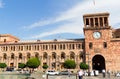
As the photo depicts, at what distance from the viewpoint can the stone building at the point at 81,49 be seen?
67.4 m

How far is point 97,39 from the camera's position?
68375 mm

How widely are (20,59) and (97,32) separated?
24467 millimetres

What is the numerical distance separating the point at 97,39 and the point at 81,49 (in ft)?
19.2

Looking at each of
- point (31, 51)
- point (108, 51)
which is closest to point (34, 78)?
point (108, 51)

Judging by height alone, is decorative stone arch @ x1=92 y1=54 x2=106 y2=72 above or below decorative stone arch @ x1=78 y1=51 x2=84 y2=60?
below

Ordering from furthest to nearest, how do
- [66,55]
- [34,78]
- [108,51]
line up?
[66,55] → [108,51] → [34,78]

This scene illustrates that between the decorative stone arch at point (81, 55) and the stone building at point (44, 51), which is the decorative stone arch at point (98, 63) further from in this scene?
the stone building at point (44, 51)

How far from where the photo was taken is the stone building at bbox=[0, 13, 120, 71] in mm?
67375

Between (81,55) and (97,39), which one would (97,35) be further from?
(81,55)

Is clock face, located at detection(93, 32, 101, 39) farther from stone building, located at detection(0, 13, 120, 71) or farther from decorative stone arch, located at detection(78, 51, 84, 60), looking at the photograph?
decorative stone arch, located at detection(78, 51, 84, 60)

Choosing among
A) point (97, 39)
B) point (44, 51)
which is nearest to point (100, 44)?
point (97, 39)

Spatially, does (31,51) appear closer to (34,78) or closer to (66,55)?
(66,55)

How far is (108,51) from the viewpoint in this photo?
220ft

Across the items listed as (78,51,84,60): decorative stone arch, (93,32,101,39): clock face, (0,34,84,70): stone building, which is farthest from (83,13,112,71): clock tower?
(0,34,84,70): stone building
